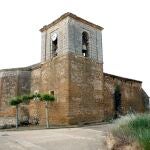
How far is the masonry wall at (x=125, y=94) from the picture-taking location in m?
25.5

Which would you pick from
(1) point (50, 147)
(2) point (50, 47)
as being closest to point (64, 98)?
(2) point (50, 47)

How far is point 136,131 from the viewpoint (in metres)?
8.89

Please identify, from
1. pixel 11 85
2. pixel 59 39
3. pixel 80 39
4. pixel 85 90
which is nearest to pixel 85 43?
pixel 80 39

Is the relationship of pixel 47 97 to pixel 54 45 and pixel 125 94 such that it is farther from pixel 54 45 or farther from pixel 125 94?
pixel 125 94

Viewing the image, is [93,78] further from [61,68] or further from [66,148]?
[66,148]

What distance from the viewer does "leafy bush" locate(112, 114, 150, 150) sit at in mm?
7532

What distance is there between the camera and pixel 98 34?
2553 cm

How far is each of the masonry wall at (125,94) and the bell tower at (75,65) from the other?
Result: 4.40ft

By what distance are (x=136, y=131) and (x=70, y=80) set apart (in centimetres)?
1311

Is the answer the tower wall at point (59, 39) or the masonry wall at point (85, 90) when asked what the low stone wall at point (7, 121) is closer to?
the tower wall at point (59, 39)

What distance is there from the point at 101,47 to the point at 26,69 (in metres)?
7.91

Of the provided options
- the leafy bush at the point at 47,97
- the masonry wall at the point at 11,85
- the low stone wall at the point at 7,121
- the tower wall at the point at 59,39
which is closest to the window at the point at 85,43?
the tower wall at the point at 59,39

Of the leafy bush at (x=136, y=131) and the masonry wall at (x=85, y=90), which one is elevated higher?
the masonry wall at (x=85, y=90)

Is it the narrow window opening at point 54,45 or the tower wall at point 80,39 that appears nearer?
the tower wall at point 80,39
